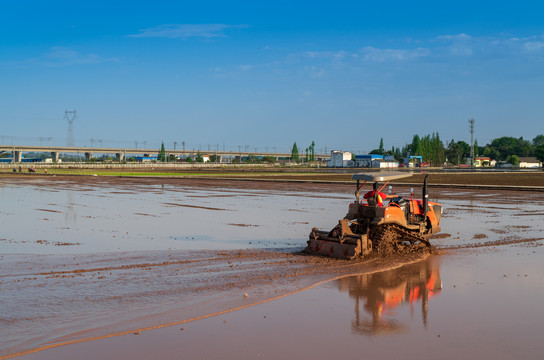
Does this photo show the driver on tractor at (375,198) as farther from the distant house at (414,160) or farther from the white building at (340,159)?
the distant house at (414,160)

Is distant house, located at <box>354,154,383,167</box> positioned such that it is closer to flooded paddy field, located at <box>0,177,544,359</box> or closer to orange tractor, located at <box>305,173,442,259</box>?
flooded paddy field, located at <box>0,177,544,359</box>

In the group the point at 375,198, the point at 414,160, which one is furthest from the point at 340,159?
the point at 375,198

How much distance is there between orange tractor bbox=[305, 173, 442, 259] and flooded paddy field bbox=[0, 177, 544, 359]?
441mm

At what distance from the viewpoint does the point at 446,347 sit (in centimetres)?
660

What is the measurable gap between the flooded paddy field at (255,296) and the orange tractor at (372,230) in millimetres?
441

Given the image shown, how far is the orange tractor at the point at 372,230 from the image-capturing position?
39.0 feet

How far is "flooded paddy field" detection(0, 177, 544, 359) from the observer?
21.7ft

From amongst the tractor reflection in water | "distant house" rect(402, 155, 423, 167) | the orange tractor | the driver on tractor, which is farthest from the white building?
the tractor reflection in water

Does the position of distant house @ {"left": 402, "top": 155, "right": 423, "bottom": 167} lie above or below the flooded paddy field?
above

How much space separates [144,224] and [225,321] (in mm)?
11581

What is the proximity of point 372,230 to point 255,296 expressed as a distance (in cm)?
455

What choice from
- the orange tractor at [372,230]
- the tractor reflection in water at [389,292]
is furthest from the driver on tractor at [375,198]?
the tractor reflection in water at [389,292]

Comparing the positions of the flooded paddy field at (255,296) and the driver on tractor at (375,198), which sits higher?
the driver on tractor at (375,198)

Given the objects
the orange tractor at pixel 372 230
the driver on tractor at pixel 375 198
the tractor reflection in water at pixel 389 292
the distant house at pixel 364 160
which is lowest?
the tractor reflection in water at pixel 389 292
